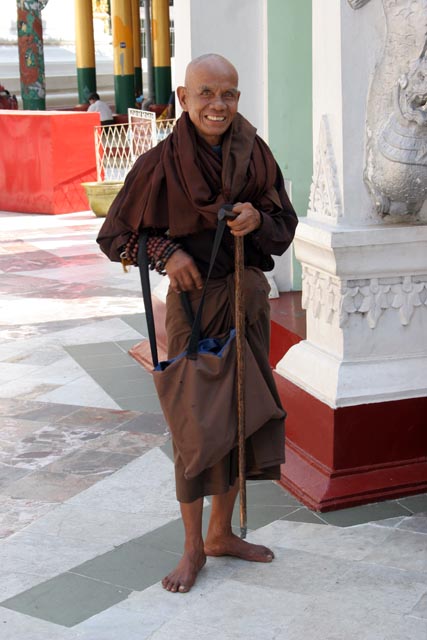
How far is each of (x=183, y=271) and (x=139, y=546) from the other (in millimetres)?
1081

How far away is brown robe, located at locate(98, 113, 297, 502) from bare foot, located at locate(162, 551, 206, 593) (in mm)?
215

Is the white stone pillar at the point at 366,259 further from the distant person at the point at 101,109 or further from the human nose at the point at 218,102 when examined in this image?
the distant person at the point at 101,109

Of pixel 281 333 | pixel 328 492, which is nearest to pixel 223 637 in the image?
pixel 328 492

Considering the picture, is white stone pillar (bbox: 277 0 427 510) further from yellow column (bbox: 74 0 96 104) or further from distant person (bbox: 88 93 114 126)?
yellow column (bbox: 74 0 96 104)

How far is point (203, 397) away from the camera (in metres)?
3.33

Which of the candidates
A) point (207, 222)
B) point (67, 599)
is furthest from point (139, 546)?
point (207, 222)

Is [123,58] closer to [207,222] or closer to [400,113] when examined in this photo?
[400,113]

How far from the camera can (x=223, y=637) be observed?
10.3 ft

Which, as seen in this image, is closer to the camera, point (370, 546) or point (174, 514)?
point (370, 546)

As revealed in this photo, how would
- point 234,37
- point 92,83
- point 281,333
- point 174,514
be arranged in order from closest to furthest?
point 174,514
point 281,333
point 234,37
point 92,83

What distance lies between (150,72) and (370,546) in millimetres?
34381

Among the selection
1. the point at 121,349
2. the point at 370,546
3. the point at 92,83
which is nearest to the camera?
the point at 370,546

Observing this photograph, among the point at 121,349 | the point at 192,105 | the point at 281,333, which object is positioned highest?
the point at 192,105

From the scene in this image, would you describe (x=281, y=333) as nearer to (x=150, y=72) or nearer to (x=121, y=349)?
(x=121, y=349)
